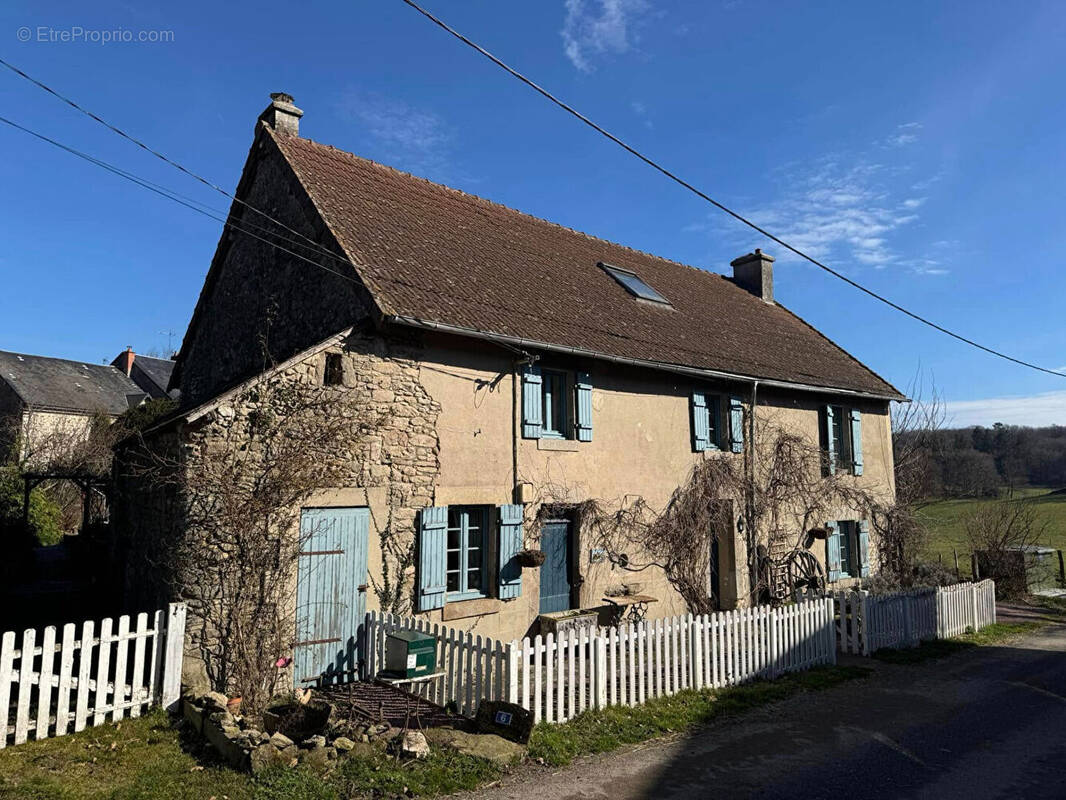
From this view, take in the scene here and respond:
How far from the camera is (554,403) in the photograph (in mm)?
10984

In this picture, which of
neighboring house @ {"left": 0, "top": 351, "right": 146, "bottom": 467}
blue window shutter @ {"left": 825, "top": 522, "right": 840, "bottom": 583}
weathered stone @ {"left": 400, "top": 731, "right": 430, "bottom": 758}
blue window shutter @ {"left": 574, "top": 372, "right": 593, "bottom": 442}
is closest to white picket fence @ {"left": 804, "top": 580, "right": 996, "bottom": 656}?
blue window shutter @ {"left": 825, "top": 522, "right": 840, "bottom": 583}

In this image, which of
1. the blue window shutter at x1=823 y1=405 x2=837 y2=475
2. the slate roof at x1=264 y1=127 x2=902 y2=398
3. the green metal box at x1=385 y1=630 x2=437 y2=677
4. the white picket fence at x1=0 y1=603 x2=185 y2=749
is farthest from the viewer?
the blue window shutter at x1=823 y1=405 x2=837 y2=475

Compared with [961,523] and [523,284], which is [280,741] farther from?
[961,523]

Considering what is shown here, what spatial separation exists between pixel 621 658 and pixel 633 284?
9481 millimetres

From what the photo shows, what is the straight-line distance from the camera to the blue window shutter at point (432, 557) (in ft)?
29.0

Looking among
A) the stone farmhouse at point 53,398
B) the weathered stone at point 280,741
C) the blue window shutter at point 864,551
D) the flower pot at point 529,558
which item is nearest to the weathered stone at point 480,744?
the weathered stone at point 280,741

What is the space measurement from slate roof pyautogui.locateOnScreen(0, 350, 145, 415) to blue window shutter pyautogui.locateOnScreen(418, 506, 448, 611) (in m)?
22.3

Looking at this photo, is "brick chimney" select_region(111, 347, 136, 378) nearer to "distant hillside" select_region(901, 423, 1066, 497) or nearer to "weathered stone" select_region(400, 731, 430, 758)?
"weathered stone" select_region(400, 731, 430, 758)

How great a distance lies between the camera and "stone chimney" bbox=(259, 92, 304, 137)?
1251cm

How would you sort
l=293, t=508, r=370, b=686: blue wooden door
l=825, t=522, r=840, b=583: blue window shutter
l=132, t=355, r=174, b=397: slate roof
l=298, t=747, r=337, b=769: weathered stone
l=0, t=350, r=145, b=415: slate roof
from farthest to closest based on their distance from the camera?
1. l=132, t=355, r=174, b=397: slate roof
2. l=0, t=350, r=145, b=415: slate roof
3. l=825, t=522, r=840, b=583: blue window shutter
4. l=293, t=508, r=370, b=686: blue wooden door
5. l=298, t=747, r=337, b=769: weathered stone

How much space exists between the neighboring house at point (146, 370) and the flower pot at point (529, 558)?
28.6 m

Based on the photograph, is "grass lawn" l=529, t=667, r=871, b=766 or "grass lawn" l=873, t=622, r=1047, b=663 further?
"grass lawn" l=873, t=622, r=1047, b=663

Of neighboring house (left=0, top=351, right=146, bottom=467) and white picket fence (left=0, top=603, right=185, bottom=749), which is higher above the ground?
neighboring house (left=0, top=351, right=146, bottom=467)

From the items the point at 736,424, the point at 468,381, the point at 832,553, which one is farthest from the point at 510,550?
the point at 832,553
